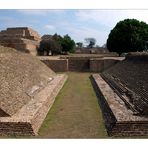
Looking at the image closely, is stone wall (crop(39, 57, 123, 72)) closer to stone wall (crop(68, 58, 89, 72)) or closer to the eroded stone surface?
stone wall (crop(68, 58, 89, 72))

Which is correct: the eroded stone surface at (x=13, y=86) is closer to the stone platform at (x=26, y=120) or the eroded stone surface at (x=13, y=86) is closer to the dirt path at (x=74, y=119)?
the stone platform at (x=26, y=120)

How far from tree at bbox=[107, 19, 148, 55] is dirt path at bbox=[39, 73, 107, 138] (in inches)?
873

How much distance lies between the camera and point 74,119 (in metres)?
11.0

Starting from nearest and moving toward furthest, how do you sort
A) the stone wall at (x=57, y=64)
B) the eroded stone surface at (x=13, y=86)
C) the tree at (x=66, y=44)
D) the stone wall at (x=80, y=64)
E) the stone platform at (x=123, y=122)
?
the stone platform at (x=123, y=122)
the eroded stone surface at (x=13, y=86)
the stone wall at (x=57, y=64)
the stone wall at (x=80, y=64)
the tree at (x=66, y=44)

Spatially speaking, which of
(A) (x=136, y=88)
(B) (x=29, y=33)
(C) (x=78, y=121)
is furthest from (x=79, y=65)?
(C) (x=78, y=121)

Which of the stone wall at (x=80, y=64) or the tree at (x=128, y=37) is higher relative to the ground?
the tree at (x=128, y=37)

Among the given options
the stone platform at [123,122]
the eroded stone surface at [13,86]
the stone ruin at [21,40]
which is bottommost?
the stone platform at [123,122]

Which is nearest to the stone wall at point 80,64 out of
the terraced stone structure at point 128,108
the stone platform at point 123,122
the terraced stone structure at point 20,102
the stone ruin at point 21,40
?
the stone ruin at point 21,40

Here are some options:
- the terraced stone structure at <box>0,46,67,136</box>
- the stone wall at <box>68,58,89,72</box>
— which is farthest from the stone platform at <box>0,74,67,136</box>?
the stone wall at <box>68,58,89,72</box>

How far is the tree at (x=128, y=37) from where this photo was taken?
3756cm

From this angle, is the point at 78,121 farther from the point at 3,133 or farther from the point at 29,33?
the point at 29,33

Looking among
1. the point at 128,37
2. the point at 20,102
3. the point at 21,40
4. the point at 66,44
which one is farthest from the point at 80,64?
the point at 20,102

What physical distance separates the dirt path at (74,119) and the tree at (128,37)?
873 inches

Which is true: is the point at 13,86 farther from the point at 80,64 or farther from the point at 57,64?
the point at 80,64
